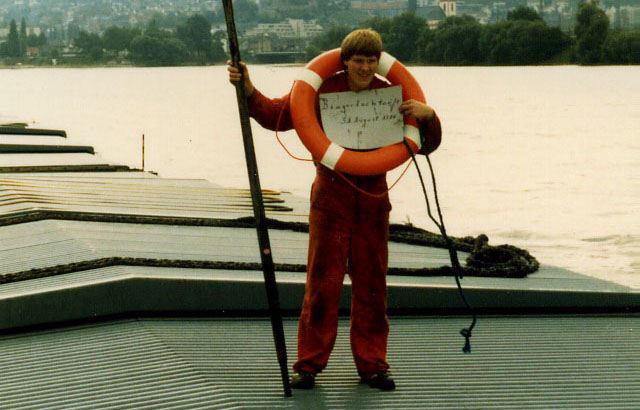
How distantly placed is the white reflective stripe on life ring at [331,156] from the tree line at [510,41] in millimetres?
77371

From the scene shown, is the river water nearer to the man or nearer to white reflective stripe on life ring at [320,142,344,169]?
the man

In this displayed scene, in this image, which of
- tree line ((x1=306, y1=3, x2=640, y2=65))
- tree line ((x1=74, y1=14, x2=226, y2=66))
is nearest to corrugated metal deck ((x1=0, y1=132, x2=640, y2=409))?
tree line ((x1=306, y1=3, x2=640, y2=65))

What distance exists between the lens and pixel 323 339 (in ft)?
14.9

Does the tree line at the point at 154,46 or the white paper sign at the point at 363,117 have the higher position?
the white paper sign at the point at 363,117

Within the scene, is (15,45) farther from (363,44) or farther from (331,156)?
(363,44)

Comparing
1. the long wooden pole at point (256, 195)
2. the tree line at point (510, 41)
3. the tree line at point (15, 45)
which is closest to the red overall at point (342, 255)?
the long wooden pole at point (256, 195)

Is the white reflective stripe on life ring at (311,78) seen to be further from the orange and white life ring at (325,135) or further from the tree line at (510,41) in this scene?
the tree line at (510,41)

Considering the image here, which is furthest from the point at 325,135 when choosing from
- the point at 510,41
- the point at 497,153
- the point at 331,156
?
the point at 510,41

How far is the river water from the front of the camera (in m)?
18.1

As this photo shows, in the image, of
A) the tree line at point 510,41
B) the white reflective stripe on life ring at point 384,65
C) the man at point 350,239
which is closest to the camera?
the man at point 350,239

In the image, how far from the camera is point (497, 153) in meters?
33.8

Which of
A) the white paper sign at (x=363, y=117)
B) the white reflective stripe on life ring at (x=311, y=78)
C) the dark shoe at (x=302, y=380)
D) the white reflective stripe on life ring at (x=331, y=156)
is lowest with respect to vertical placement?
the dark shoe at (x=302, y=380)

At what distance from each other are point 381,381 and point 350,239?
648 mm

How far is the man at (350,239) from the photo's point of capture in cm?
446
